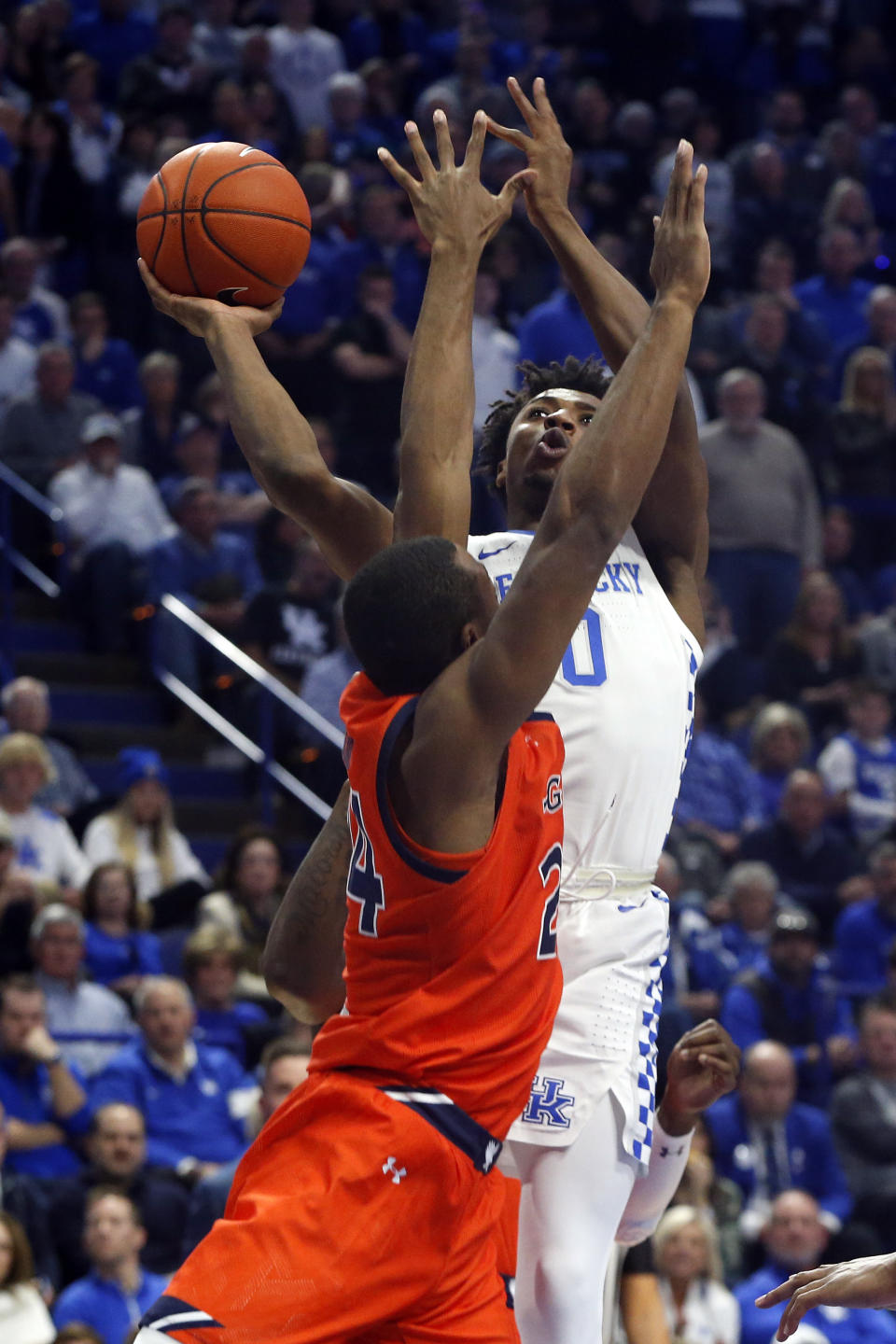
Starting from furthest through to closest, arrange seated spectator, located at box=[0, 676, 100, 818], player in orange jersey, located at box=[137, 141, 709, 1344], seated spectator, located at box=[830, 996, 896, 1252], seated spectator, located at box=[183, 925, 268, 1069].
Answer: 1. seated spectator, located at box=[0, 676, 100, 818]
2. seated spectator, located at box=[830, 996, 896, 1252]
3. seated spectator, located at box=[183, 925, 268, 1069]
4. player in orange jersey, located at box=[137, 141, 709, 1344]

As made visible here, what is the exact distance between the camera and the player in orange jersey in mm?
3283

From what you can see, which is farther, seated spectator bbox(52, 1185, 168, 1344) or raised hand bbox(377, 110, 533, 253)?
seated spectator bbox(52, 1185, 168, 1344)

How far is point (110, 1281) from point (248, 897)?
2.38 m

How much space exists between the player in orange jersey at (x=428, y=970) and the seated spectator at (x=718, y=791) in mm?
7251

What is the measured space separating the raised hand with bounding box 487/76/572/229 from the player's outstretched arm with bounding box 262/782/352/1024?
1.26m

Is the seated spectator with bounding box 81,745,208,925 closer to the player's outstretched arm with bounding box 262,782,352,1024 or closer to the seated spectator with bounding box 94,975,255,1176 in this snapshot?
the seated spectator with bounding box 94,975,255,1176

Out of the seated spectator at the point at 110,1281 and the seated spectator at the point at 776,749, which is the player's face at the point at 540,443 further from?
the seated spectator at the point at 776,749

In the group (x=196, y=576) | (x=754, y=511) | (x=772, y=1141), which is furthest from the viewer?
(x=754, y=511)

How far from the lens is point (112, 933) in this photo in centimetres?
891

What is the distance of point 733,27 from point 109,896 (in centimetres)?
1061

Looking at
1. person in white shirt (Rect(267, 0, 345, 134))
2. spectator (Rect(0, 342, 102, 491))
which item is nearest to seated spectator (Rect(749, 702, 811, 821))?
spectator (Rect(0, 342, 102, 491))

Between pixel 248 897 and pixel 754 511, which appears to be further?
pixel 754 511

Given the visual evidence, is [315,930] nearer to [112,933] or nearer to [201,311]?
[201,311]

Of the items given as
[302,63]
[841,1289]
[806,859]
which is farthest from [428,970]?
[302,63]
